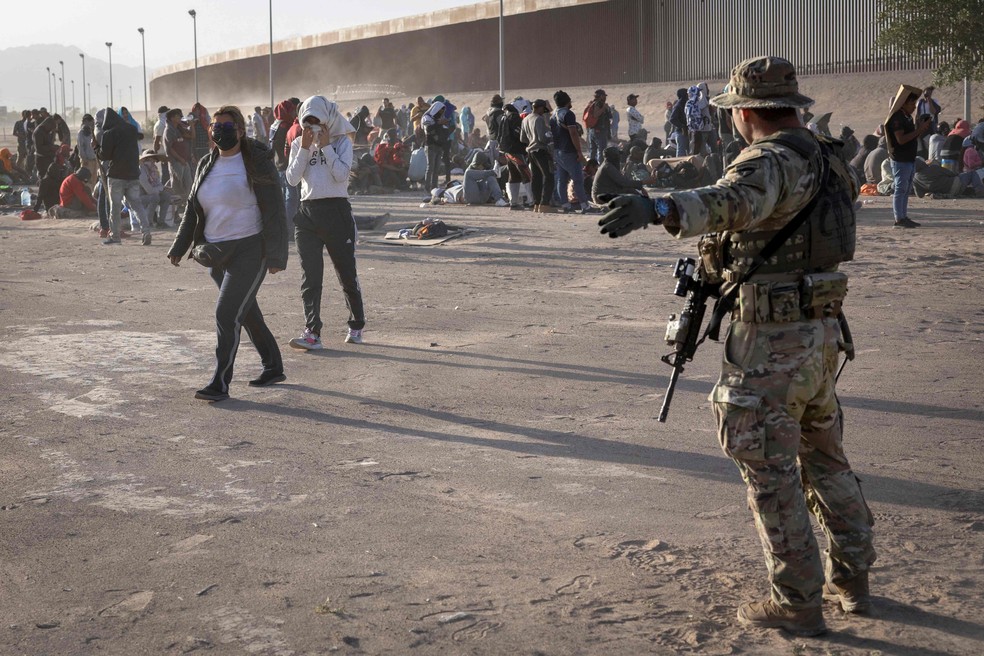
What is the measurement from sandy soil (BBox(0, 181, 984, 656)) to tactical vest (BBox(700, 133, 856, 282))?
113 cm

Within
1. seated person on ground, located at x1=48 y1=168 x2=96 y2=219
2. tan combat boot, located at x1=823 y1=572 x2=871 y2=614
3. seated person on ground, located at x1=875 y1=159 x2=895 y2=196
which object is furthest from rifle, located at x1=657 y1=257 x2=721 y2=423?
seated person on ground, located at x1=48 y1=168 x2=96 y2=219

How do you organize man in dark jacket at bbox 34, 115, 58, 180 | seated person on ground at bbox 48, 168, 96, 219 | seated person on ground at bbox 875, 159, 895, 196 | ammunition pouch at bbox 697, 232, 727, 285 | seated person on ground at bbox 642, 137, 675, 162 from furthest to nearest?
seated person on ground at bbox 642, 137, 675, 162 < man in dark jacket at bbox 34, 115, 58, 180 < seated person on ground at bbox 48, 168, 96, 219 < seated person on ground at bbox 875, 159, 895, 196 < ammunition pouch at bbox 697, 232, 727, 285

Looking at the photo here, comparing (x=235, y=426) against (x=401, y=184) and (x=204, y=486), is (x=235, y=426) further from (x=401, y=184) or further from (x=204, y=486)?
(x=401, y=184)

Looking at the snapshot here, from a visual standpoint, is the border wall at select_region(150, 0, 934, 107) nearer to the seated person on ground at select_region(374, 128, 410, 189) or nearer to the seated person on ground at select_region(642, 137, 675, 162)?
the seated person on ground at select_region(642, 137, 675, 162)

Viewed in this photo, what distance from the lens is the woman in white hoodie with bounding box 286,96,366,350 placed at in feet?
26.7

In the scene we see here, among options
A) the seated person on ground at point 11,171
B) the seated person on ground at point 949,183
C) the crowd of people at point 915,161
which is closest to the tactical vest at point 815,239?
the crowd of people at point 915,161

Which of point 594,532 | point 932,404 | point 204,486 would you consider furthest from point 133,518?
point 932,404

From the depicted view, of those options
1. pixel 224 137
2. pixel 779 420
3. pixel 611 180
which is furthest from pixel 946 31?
pixel 779 420

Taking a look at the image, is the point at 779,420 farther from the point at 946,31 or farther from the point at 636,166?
the point at 946,31

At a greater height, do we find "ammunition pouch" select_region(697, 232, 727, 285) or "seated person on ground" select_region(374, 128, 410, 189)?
"seated person on ground" select_region(374, 128, 410, 189)

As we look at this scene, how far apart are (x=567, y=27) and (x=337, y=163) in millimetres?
45723

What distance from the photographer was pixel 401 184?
23.0 m

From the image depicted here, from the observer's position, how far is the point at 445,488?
5.20 metres

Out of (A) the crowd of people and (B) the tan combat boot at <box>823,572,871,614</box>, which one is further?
(A) the crowd of people
